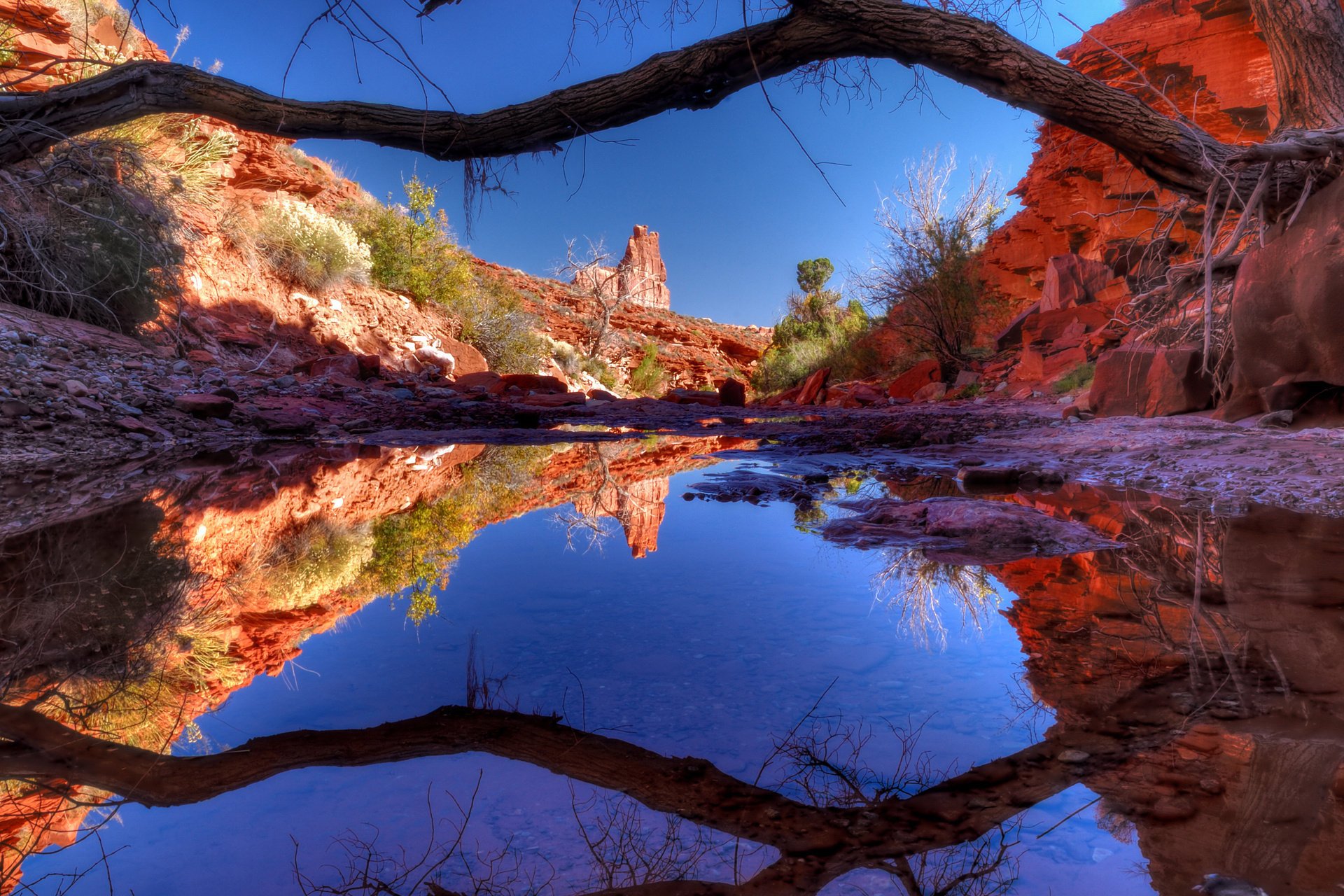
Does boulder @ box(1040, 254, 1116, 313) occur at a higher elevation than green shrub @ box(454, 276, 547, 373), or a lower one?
lower

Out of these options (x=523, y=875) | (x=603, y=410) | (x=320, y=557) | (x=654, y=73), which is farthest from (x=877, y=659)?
(x=603, y=410)

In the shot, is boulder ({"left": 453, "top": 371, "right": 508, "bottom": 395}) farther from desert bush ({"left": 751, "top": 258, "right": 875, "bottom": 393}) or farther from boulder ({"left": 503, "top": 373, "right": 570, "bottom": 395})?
desert bush ({"left": 751, "top": 258, "right": 875, "bottom": 393})

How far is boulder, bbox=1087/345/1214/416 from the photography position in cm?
646

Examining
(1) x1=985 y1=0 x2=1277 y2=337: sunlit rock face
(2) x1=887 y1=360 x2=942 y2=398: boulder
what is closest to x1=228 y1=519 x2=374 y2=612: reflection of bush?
(2) x1=887 y1=360 x2=942 y2=398: boulder

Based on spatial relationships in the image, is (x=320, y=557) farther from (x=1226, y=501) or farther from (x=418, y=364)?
(x=418, y=364)

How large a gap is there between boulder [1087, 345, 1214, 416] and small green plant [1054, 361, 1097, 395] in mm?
2919

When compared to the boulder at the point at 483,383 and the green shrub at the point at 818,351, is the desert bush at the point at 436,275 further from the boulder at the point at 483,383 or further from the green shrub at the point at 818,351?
the green shrub at the point at 818,351

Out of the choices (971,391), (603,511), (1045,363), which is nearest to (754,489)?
(603,511)

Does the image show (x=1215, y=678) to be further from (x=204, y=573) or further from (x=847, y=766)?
(x=204, y=573)

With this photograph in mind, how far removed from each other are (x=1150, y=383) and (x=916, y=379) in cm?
903

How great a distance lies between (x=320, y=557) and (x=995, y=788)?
2.50m

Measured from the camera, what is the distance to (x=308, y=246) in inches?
592

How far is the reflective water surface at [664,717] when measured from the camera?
103 centimetres

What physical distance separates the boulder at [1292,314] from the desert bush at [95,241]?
29.7ft
